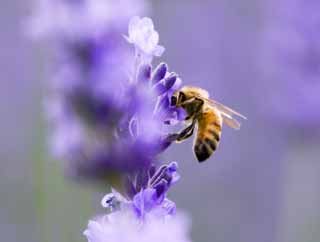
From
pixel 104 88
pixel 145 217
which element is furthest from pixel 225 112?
pixel 145 217

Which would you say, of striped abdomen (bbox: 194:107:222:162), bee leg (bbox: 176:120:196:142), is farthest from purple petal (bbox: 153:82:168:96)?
striped abdomen (bbox: 194:107:222:162)

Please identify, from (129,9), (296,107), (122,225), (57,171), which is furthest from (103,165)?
(296,107)

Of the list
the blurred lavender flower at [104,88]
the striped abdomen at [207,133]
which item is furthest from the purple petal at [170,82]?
the striped abdomen at [207,133]

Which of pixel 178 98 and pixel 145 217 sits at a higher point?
pixel 178 98

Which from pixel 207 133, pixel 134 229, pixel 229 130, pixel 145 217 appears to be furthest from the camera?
pixel 229 130

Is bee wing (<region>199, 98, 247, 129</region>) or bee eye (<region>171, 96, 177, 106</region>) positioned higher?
bee wing (<region>199, 98, 247, 129</region>)

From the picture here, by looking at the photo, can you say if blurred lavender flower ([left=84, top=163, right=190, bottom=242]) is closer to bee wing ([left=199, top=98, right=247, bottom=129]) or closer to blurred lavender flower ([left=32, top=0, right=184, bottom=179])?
blurred lavender flower ([left=32, top=0, right=184, bottom=179])

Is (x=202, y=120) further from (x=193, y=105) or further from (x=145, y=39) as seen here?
(x=145, y=39)

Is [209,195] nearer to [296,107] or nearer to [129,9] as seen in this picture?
[296,107]
